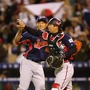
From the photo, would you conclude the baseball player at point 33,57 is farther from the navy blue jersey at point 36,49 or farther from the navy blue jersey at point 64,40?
the navy blue jersey at point 64,40

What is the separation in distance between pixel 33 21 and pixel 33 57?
4.57 metres

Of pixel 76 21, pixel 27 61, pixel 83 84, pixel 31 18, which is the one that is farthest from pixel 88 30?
pixel 27 61

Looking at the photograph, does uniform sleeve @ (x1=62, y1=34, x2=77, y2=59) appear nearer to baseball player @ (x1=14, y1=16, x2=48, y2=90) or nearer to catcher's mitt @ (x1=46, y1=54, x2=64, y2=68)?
catcher's mitt @ (x1=46, y1=54, x2=64, y2=68)

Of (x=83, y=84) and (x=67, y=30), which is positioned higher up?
(x=67, y=30)

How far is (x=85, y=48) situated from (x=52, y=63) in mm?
3863

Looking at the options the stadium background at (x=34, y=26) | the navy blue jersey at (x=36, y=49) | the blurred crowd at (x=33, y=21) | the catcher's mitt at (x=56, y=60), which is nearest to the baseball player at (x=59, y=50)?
the catcher's mitt at (x=56, y=60)

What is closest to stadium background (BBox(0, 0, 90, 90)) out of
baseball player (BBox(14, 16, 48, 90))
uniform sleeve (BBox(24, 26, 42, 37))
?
baseball player (BBox(14, 16, 48, 90))

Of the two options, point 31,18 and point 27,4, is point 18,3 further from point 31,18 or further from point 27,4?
point 31,18

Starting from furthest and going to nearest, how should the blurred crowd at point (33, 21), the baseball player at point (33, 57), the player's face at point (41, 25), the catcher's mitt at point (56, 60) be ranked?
the blurred crowd at point (33, 21) < the player's face at point (41, 25) < the baseball player at point (33, 57) < the catcher's mitt at point (56, 60)

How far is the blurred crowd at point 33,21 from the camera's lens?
13.4 meters

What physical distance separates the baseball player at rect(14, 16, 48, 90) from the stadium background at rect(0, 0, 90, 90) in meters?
1.34

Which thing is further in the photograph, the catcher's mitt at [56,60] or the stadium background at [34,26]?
the stadium background at [34,26]

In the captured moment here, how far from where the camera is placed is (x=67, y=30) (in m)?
13.9

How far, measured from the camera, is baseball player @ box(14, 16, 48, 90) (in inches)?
391
